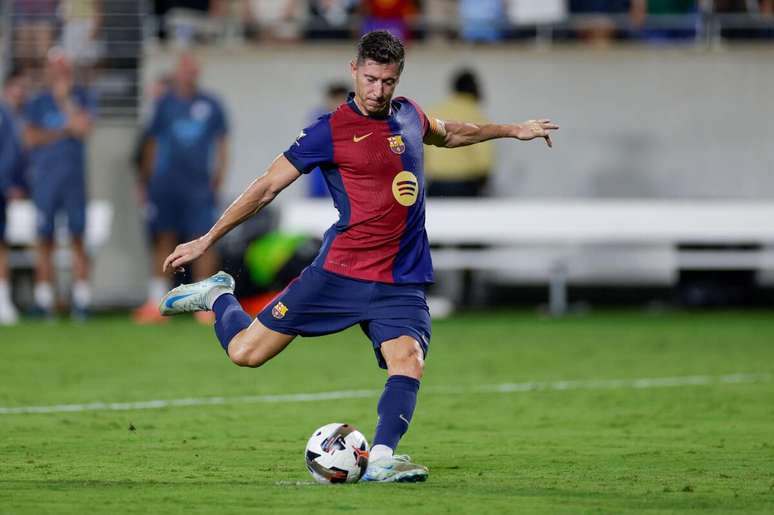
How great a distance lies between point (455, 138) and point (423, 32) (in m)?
13.1

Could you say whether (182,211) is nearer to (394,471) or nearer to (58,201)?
(58,201)

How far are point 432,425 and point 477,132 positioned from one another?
2359 millimetres

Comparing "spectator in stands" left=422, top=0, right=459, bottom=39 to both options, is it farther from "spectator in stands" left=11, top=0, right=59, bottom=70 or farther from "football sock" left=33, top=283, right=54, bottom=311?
"football sock" left=33, top=283, right=54, bottom=311

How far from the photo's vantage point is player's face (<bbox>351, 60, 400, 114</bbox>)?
798cm

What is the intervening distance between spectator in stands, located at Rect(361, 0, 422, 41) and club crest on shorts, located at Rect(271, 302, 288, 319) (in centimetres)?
1258

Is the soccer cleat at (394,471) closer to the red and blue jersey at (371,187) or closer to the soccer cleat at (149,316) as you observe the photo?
the red and blue jersey at (371,187)

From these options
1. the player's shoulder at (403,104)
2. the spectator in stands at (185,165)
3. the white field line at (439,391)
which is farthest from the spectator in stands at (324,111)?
the player's shoulder at (403,104)

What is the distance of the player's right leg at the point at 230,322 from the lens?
8.55 meters

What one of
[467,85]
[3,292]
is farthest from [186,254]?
[3,292]

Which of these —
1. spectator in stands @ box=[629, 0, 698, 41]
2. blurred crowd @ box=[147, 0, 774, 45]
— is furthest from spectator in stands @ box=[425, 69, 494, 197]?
spectator in stands @ box=[629, 0, 698, 41]

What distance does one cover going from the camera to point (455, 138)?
29.1ft

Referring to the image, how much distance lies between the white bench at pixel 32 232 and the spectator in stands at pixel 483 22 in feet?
17.2

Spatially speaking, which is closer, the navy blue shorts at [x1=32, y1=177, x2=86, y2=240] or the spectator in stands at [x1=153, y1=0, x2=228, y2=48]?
the navy blue shorts at [x1=32, y1=177, x2=86, y2=240]

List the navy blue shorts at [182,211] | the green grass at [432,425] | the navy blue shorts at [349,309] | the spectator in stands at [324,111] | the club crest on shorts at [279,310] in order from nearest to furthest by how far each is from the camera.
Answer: the green grass at [432,425] < the navy blue shorts at [349,309] < the club crest on shorts at [279,310] < the spectator in stands at [324,111] < the navy blue shorts at [182,211]
